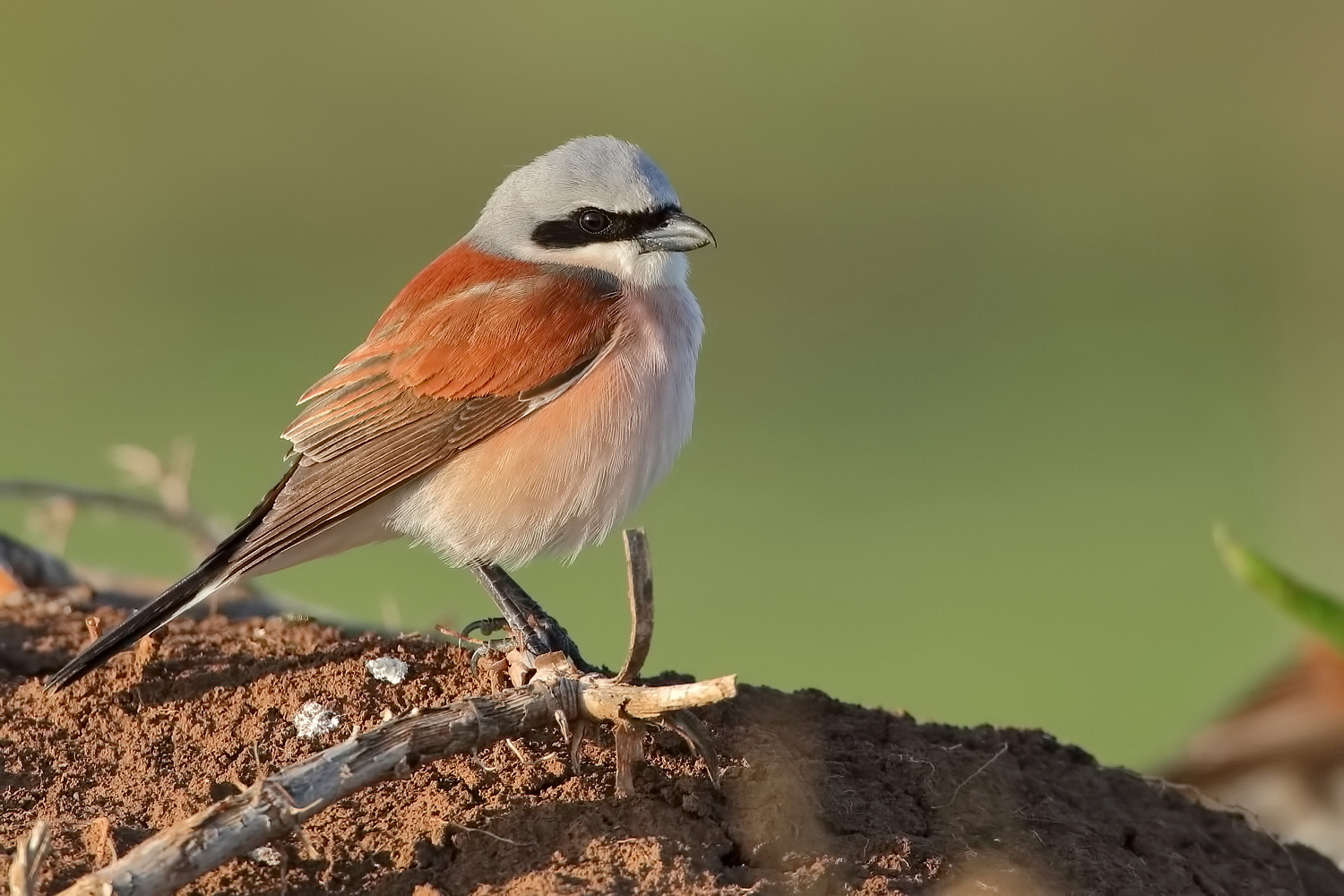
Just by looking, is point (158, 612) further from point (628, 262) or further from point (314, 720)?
point (628, 262)

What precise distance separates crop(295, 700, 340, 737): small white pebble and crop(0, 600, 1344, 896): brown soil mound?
0.03 metres

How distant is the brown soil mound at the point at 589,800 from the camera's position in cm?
288

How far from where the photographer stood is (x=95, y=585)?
16.3 feet

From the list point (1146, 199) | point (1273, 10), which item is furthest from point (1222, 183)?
point (1273, 10)

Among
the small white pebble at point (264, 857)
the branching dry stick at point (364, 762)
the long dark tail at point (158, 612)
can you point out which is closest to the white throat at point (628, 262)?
the long dark tail at point (158, 612)

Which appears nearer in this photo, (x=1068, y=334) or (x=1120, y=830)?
(x=1120, y=830)

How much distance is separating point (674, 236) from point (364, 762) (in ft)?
8.35

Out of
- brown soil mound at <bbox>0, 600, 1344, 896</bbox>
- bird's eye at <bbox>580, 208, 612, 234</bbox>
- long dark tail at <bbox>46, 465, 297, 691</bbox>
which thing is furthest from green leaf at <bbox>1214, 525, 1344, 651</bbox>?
long dark tail at <bbox>46, 465, 297, 691</bbox>

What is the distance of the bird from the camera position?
4359 mm

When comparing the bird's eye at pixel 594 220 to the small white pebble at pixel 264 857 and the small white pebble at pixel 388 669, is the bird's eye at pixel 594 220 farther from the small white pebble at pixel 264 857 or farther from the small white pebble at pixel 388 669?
the small white pebble at pixel 264 857

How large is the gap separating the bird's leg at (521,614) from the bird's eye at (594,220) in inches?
43.8

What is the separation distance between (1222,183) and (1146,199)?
68cm

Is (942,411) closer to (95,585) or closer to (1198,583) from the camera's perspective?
(1198,583)

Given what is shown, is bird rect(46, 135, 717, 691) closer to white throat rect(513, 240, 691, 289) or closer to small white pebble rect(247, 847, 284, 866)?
white throat rect(513, 240, 691, 289)
